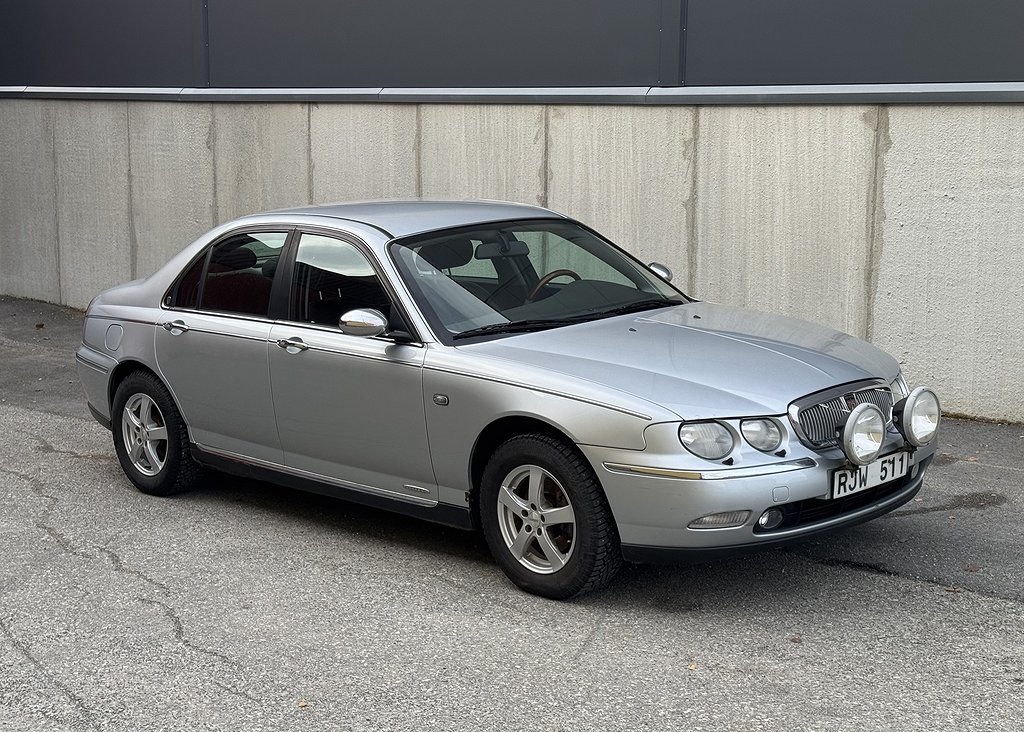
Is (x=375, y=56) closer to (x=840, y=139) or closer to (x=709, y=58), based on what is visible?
(x=709, y=58)

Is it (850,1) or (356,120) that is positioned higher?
(850,1)

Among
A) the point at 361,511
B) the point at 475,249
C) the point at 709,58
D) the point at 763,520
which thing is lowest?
the point at 361,511

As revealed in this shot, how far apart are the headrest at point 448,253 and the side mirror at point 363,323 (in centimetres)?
49

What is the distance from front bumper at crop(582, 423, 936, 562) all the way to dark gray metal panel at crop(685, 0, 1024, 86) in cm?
436

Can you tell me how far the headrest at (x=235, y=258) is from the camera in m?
6.64

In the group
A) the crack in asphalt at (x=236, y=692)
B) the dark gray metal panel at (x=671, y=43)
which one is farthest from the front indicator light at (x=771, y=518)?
the dark gray metal panel at (x=671, y=43)

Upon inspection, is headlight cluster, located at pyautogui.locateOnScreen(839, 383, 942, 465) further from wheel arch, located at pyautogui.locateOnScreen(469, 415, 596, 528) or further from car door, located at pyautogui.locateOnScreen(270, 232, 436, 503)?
car door, located at pyautogui.locateOnScreen(270, 232, 436, 503)

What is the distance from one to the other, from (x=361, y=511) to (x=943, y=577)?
2.95 m

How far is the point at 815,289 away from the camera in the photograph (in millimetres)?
9062

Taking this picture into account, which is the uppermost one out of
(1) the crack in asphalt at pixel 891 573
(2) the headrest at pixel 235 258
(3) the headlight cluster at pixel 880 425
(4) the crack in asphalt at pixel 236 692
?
(2) the headrest at pixel 235 258

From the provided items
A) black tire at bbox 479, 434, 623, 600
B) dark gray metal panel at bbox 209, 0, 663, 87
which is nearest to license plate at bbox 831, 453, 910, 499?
black tire at bbox 479, 434, 623, 600

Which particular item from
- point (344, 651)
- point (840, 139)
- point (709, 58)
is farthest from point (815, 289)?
point (344, 651)

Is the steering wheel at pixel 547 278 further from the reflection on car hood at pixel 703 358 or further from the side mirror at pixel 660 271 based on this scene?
the side mirror at pixel 660 271

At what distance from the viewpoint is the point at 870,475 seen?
17.0 ft
